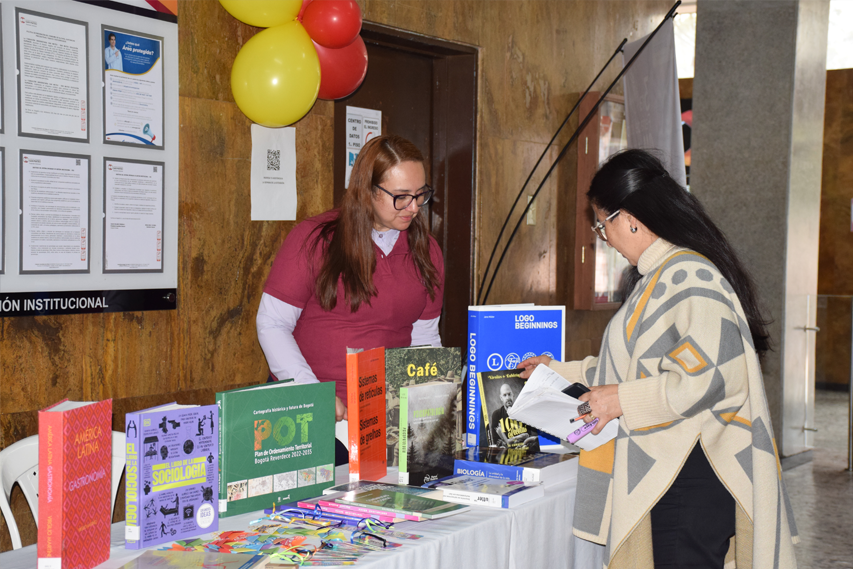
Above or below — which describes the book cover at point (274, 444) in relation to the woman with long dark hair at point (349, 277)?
below

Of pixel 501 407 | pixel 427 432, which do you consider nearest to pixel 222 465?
pixel 427 432

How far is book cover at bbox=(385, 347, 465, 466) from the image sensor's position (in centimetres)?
177

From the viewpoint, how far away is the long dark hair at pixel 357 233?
2211 millimetres

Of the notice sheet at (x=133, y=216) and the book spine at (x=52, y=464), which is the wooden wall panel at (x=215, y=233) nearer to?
the notice sheet at (x=133, y=216)

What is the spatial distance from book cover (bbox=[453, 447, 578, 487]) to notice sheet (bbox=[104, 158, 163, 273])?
148cm

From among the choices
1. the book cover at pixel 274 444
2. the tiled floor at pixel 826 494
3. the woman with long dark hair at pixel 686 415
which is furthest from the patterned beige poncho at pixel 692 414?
the tiled floor at pixel 826 494

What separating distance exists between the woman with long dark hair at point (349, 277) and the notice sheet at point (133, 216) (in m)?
0.70

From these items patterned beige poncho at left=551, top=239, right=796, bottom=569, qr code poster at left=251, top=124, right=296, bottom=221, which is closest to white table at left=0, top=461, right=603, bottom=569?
patterned beige poncho at left=551, top=239, right=796, bottom=569

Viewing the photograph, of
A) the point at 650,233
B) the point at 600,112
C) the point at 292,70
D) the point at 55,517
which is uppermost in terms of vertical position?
the point at 600,112

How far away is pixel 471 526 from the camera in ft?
4.83

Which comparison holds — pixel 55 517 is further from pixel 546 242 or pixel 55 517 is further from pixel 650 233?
pixel 546 242

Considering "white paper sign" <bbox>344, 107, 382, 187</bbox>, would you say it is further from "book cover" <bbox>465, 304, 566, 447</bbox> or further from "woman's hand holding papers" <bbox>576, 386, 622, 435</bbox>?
"woman's hand holding papers" <bbox>576, 386, 622, 435</bbox>

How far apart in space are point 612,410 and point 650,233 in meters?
0.40

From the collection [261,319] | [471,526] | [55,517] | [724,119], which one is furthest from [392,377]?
[724,119]
